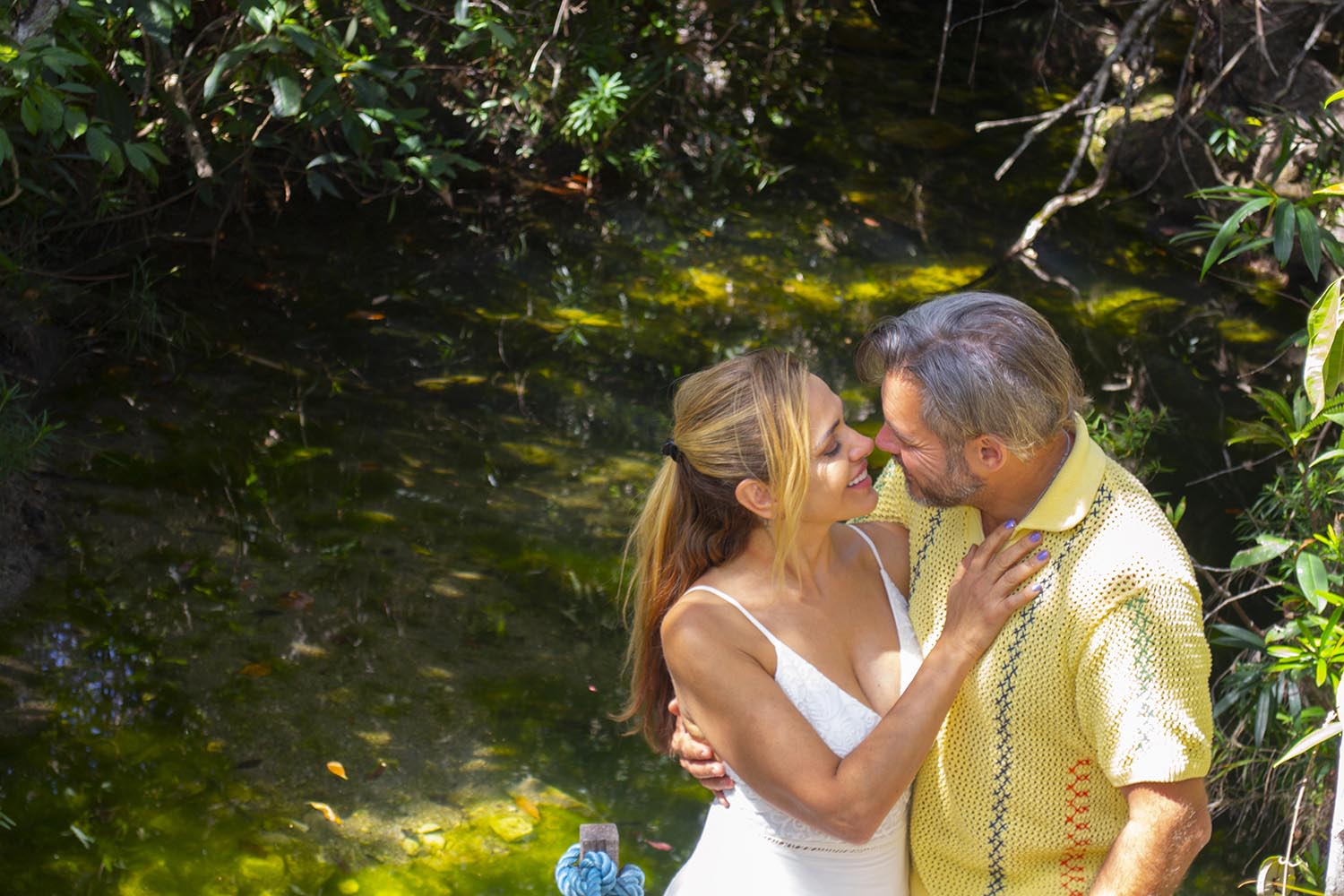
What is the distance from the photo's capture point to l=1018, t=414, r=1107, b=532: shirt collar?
1.93m

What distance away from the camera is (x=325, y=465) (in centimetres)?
518

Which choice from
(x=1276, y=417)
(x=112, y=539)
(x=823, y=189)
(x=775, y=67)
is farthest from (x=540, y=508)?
(x=775, y=67)

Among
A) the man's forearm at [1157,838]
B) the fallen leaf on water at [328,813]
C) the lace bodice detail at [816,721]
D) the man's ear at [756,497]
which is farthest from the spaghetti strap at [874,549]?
the fallen leaf on water at [328,813]

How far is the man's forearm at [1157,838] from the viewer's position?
179cm

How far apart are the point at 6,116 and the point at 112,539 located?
1.45m

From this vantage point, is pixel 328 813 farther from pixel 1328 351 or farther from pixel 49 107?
pixel 1328 351

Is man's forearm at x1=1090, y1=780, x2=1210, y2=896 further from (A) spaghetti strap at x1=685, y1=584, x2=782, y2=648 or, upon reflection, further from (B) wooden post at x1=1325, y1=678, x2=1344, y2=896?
(A) spaghetti strap at x1=685, y1=584, x2=782, y2=648

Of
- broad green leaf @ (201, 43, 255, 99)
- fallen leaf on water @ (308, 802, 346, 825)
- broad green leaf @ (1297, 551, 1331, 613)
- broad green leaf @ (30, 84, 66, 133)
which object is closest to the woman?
broad green leaf @ (1297, 551, 1331, 613)

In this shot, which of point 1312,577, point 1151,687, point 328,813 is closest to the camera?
point 1151,687

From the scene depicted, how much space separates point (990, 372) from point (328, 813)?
247 cm

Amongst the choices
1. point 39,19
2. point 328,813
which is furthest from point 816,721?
point 39,19

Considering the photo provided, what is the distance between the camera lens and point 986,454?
1.95 metres

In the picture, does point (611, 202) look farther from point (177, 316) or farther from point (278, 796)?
point (278, 796)

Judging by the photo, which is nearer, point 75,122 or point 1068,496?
point 1068,496
